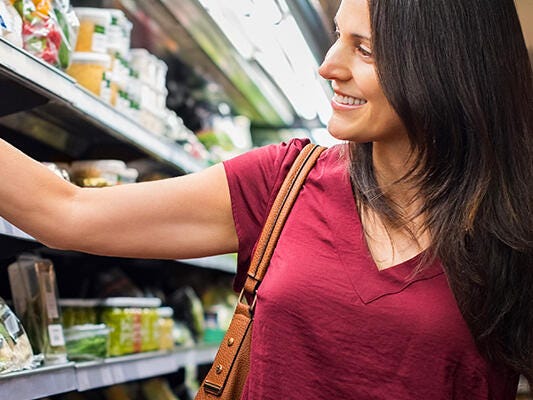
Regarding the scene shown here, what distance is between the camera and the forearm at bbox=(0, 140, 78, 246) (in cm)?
138

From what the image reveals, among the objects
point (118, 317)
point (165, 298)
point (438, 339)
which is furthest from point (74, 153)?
point (438, 339)

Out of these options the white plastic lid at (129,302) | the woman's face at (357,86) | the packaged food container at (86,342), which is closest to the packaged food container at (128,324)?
the white plastic lid at (129,302)

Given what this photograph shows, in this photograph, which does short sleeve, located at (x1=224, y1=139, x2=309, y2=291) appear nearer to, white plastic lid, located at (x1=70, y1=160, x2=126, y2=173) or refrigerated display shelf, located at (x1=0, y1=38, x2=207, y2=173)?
refrigerated display shelf, located at (x1=0, y1=38, x2=207, y2=173)

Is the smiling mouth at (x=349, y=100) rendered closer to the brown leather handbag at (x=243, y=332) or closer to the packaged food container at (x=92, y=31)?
the brown leather handbag at (x=243, y=332)

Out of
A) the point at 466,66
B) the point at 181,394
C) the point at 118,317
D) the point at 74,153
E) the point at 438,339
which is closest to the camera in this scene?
the point at 438,339

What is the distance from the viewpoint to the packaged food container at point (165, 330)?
9.16ft

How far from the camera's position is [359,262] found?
1.51m

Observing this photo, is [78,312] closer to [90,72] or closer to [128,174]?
[128,174]

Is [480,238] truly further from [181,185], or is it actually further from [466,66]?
[181,185]

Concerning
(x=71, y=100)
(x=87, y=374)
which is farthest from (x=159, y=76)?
(x=87, y=374)

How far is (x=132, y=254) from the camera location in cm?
156

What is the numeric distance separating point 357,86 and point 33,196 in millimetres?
583

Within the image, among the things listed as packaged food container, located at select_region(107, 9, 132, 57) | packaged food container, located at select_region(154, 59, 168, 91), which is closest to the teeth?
packaged food container, located at select_region(107, 9, 132, 57)

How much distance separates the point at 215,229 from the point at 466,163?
48cm
